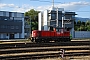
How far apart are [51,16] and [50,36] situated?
142 ft

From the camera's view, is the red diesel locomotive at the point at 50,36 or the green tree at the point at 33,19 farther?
the green tree at the point at 33,19

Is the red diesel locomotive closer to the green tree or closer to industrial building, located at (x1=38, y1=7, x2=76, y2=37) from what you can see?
industrial building, located at (x1=38, y1=7, x2=76, y2=37)

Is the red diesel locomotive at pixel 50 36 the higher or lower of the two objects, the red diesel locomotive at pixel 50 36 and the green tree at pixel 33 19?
the lower

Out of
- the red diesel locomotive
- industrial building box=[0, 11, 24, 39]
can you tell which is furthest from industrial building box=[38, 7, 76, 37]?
the red diesel locomotive

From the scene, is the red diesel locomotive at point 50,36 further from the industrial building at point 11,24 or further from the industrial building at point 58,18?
the industrial building at point 58,18

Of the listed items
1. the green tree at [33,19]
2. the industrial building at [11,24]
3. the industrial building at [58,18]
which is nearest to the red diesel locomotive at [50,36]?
the industrial building at [11,24]

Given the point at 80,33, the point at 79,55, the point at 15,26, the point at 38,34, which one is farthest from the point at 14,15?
the point at 79,55

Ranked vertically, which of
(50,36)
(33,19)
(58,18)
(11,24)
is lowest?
(50,36)

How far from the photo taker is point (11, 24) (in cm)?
7394

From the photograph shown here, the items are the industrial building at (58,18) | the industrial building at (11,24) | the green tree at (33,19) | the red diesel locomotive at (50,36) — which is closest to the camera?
the red diesel locomotive at (50,36)

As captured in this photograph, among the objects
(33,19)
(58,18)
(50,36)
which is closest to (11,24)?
(58,18)

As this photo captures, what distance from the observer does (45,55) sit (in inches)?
586

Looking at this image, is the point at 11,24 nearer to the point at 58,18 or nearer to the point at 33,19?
the point at 58,18

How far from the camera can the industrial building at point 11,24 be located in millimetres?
72812
